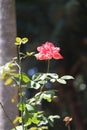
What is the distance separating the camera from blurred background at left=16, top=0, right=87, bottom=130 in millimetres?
5770

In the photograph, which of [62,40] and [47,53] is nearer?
[47,53]

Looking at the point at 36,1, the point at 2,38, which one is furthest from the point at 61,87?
the point at 2,38

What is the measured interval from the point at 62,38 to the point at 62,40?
28mm

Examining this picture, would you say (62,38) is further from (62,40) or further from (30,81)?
(30,81)

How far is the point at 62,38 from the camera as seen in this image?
239 inches

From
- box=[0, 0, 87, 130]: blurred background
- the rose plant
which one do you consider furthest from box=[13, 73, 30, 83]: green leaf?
box=[0, 0, 87, 130]: blurred background

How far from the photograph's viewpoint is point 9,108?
6.32 ft

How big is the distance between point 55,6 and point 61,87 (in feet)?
3.32

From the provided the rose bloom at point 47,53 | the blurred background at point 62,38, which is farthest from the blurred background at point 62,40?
the rose bloom at point 47,53

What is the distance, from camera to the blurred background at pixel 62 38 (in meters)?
5.77

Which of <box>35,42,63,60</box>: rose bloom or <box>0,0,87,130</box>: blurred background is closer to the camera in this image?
<box>35,42,63,60</box>: rose bloom

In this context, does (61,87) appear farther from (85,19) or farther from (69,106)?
(85,19)

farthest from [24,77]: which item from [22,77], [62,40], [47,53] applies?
[62,40]

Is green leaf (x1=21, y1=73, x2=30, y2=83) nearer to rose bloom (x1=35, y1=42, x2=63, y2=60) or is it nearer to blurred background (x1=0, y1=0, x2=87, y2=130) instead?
rose bloom (x1=35, y1=42, x2=63, y2=60)
